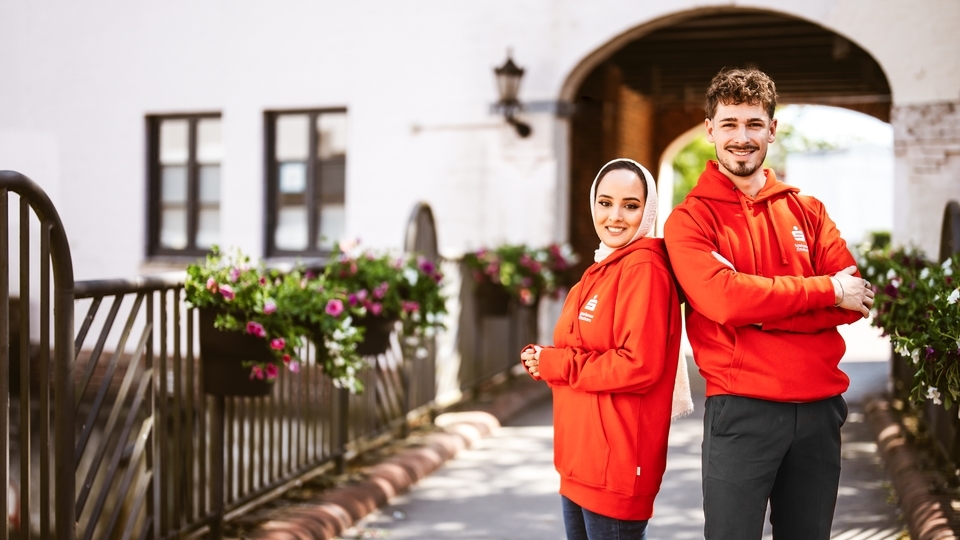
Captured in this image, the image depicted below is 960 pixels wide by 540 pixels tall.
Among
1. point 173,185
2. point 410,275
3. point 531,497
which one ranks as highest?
point 173,185

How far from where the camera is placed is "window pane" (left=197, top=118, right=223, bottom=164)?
11.6 m

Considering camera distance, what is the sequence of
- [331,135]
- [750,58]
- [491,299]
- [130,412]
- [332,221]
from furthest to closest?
[750,58] → [332,221] → [331,135] → [491,299] → [130,412]

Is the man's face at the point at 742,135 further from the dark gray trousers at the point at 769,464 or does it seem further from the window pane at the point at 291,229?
the window pane at the point at 291,229

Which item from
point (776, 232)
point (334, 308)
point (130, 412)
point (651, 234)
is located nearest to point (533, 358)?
point (651, 234)

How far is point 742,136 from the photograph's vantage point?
8.66 ft

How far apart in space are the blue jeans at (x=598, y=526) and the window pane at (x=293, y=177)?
8.96 meters

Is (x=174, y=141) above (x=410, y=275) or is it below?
above

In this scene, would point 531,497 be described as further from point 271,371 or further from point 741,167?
point 741,167

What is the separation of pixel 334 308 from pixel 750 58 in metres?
9.31

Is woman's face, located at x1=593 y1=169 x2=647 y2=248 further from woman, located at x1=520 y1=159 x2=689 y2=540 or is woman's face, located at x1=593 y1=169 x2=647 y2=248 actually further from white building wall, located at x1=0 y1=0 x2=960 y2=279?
white building wall, located at x1=0 y1=0 x2=960 y2=279

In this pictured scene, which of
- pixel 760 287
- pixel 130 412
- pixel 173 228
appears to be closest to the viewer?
pixel 760 287

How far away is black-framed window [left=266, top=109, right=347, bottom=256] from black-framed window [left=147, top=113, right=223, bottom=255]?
2.51ft

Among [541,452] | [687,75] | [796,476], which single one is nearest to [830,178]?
[687,75]

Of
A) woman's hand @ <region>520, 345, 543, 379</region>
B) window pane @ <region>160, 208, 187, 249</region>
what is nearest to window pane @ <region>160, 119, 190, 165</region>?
window pane @ <region>160, 208, 187, 249</region>
